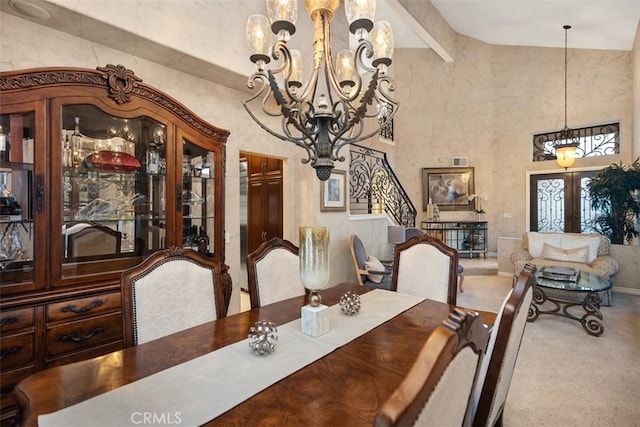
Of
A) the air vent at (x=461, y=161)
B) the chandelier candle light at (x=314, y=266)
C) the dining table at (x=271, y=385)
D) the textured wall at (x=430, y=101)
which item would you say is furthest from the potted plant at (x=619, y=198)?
the chandelier candle light at (x=314, y=266)

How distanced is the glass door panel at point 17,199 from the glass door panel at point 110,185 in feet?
0.51

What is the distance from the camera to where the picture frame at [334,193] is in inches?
155

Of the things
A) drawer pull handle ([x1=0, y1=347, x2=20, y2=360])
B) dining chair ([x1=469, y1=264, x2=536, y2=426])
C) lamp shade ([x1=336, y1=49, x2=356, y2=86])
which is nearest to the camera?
dining chair ([x1=469, y1=264, x2=536, y2=426])

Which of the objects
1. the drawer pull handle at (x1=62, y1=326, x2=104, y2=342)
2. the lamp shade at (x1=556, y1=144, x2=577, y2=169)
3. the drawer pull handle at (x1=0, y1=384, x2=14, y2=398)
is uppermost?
the lamp shade at (x1=556, y1=144, x2=577, y2=169)

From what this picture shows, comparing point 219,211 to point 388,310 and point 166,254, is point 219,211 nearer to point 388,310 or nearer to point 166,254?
point 166,254

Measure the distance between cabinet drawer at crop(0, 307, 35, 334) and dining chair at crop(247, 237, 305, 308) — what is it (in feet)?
3.91

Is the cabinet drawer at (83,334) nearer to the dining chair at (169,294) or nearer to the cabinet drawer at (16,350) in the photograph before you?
the cabinet drawer at (16,350)

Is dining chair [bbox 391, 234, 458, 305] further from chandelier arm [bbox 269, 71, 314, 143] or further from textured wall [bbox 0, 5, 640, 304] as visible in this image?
textured wall [bbox 0, 5, 640, 304]

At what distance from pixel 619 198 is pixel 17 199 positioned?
23.8ft

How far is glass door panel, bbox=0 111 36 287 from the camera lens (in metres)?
1.79

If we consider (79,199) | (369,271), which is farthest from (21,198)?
(369,271)

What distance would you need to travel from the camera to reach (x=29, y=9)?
1950mm

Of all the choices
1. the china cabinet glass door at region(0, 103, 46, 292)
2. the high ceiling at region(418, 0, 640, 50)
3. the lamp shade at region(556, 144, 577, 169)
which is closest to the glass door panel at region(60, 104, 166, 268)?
the china cabinet glass door at region(0, 103, 46, 292)

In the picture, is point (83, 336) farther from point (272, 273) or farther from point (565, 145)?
point (565, 145)
